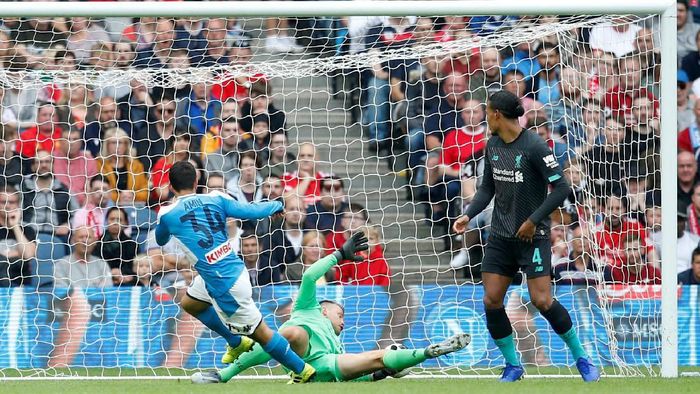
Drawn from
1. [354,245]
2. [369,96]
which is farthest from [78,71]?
[354,245]

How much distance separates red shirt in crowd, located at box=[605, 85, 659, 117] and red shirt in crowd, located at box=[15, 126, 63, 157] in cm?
498

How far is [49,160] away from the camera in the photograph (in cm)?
1037

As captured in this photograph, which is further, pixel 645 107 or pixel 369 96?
pixel 369 96

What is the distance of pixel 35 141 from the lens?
1044 centimetres

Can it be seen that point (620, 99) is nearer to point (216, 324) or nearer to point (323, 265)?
point (323, 265)

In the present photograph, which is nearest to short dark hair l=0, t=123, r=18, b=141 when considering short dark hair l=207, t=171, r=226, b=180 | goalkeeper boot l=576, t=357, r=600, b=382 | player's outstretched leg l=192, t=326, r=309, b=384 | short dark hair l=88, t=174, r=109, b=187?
short dark hair l=88, t=174, r=109, b=187

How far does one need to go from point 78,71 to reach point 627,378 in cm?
523

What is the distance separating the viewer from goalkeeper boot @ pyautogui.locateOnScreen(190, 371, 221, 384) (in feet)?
25.7

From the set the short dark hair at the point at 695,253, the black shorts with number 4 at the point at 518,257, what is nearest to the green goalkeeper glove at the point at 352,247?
the black shorts with number 4 at the point at 518,257

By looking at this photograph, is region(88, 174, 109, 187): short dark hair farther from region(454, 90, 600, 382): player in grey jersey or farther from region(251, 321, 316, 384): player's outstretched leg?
region(454, 90, 600, 382): player in grey jersey

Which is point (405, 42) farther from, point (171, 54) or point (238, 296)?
point (238, 296)

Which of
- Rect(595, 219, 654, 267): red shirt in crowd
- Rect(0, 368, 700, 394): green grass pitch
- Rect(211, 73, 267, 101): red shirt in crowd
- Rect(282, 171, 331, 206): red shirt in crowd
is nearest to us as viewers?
Rect(0, 368, 700, 394): green grass pitch

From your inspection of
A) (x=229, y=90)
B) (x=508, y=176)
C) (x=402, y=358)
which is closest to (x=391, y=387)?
(x=402, y=358)

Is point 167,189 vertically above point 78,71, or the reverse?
point 78,71
